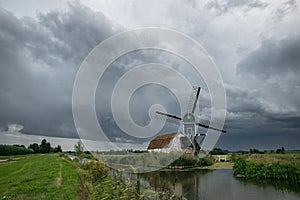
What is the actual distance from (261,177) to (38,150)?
98.1m

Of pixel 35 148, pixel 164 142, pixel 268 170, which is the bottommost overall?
pixel 268 170

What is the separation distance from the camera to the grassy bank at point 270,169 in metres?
13.9

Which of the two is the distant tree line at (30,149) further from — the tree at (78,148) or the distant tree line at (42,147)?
the tree at (78,148)

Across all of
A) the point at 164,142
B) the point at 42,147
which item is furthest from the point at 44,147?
the point at 164,142

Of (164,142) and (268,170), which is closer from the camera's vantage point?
(268,170)

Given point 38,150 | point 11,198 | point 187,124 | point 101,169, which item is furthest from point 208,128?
point 38,150

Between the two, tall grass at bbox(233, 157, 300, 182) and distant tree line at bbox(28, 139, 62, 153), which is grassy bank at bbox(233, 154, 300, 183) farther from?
distant tree line at bbox(28, 139, 62, 153)

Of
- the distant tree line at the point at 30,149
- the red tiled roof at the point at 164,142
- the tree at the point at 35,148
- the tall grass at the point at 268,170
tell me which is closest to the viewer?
the tall grass at the point at 268,170

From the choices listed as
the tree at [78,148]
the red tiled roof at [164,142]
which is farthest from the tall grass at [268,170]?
the red tiled roof at [164,142]

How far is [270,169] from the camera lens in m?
15.1

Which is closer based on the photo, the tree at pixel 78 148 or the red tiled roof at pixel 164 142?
the tree at pixel 78 148

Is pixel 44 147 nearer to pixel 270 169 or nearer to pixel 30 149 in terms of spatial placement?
pixel 30 149

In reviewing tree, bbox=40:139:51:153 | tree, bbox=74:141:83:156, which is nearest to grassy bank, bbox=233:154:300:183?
tree, bbox=74:141:83:156

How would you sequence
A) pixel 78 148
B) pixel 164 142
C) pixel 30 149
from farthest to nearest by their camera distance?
1. pixel 30 149
2. pixel 164 142
3. pixel 78 148
